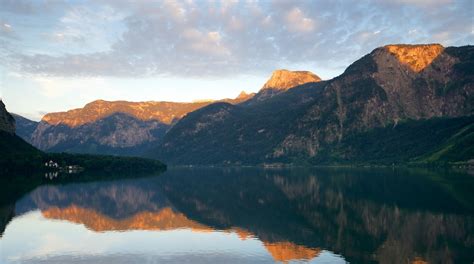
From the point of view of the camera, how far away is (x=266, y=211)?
386ft

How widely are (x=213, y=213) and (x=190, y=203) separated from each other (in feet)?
81.4

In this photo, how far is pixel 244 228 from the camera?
9475 centimetres

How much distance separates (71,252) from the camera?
75.1 metres

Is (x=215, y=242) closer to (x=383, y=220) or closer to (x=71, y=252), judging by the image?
(x=71, y=252)

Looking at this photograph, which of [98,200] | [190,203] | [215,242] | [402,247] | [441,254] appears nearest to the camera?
[441,254]

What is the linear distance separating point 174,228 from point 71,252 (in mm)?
26660

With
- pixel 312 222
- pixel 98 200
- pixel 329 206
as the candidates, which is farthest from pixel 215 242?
pixel 98 200

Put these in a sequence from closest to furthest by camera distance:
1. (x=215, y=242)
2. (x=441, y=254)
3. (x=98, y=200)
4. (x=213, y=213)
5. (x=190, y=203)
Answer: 1. (x=441, y=254)
2. (x=215, y=242)
3. (x=213, y=213)
4. (x=190, y=203)
5. (x=98, y=200)

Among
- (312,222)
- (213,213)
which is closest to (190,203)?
(213,213)

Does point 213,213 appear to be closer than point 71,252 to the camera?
No

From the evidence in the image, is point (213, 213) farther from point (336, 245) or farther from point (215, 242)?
point (336, 245)

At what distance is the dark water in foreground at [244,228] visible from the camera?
70.1 meters

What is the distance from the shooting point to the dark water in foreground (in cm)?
7006

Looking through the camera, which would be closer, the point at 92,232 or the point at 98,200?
the point at 92,232
